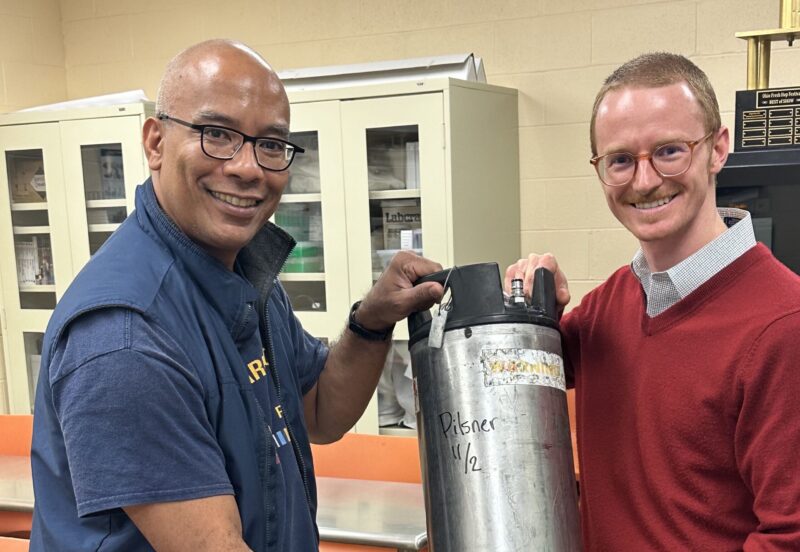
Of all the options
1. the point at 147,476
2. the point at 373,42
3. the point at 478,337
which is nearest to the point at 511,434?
Result: the point at 478,337

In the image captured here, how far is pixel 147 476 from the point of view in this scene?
918 millimetres

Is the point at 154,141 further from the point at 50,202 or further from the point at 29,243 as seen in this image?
the point at 29,243

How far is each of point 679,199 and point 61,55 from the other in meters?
3.52

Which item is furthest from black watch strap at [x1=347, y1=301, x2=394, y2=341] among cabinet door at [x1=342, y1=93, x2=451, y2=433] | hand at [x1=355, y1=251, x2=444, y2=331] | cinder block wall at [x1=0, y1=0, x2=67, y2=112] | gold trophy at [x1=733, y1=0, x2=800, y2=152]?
cinder block wall at [x1=0, y1=0, x2=67, y2=112]

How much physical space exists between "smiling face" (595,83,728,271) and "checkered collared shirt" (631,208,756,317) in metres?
0.03

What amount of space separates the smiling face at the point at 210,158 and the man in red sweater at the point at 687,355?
18.9 inches

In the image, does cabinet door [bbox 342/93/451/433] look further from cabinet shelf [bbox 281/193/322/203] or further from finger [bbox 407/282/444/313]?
finger [bbox 407/282/444/313]

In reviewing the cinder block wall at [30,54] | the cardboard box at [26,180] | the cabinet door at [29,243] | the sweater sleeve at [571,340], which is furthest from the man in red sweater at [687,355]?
the cinder block wall at [30,54]

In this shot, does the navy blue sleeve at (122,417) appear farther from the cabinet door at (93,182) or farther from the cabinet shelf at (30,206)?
the cabinet shelf at (30,206)

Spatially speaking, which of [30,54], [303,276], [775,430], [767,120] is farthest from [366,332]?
[30,54]

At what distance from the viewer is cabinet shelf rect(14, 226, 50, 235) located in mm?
3303

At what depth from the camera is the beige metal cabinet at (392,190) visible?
107 inches

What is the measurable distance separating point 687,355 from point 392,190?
1939 mm

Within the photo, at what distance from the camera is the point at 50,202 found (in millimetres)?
→ 3264
